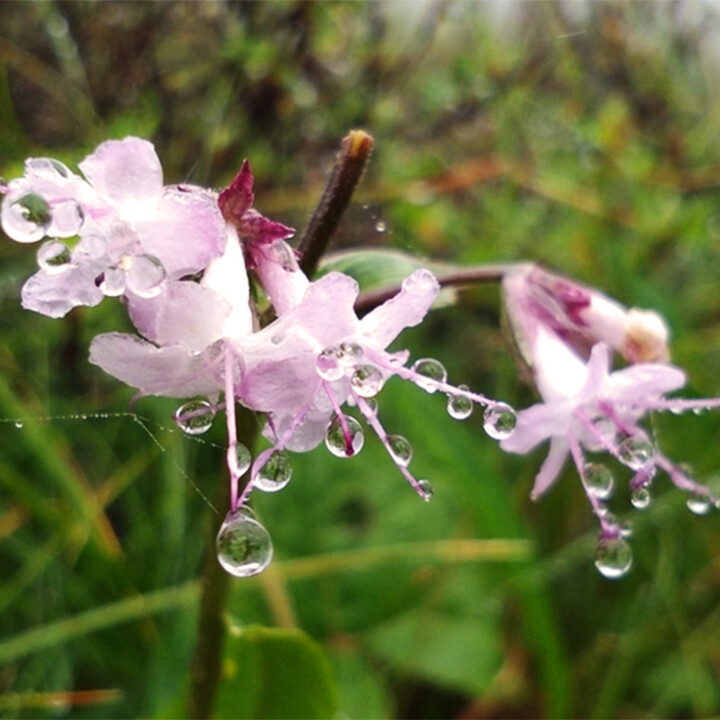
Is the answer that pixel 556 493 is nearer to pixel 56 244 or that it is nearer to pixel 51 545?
pixel 51 545

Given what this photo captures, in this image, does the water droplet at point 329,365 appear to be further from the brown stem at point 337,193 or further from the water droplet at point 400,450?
the brown stem at point 337,193

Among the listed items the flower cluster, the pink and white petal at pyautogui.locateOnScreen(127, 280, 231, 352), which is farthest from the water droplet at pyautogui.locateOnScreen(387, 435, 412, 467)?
the pink and white petal at pyautogui.locateOnScreen(127, 280, 231, 352)

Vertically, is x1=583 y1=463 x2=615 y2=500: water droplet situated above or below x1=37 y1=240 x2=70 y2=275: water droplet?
below

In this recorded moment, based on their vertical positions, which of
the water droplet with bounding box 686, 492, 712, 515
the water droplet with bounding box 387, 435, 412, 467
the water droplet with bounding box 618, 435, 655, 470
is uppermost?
the water droplet with bounding box 387, 435, 412, 467

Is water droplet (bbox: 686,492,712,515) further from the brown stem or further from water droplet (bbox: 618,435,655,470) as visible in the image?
the brown stem

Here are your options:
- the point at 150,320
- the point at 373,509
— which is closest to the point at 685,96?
the point at 373,509

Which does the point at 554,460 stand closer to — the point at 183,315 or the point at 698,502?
the point at 698,502
